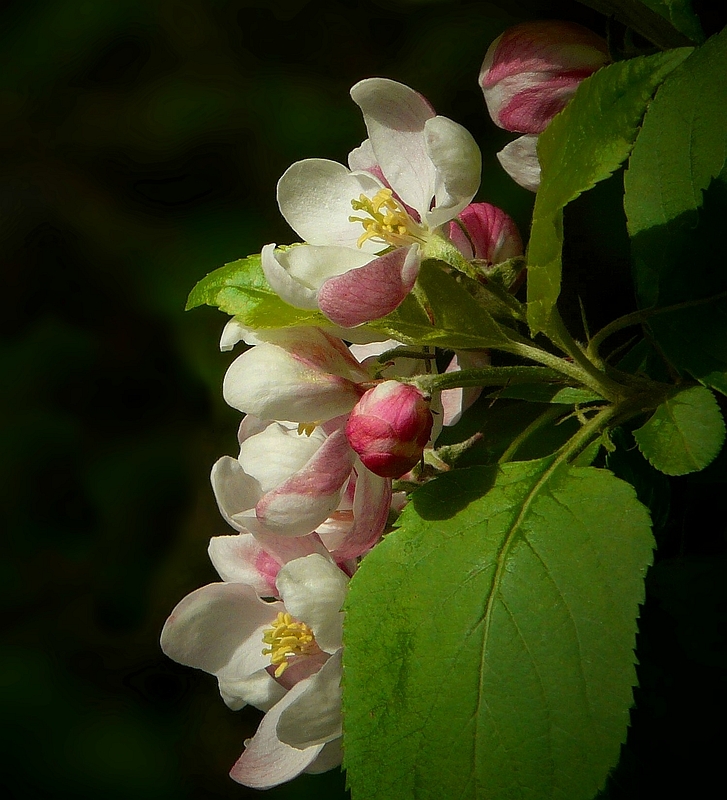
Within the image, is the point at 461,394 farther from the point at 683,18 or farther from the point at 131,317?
the point at 131,317

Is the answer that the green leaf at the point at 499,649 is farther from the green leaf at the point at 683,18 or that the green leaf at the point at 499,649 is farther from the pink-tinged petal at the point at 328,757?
the green leaf at the point at 683,18

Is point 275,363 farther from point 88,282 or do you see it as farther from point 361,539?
point 88,282

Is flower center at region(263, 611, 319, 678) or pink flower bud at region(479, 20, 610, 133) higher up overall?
pink flower bud at region(479, 20, 610, 133)

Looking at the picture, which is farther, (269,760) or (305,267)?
(269,760)

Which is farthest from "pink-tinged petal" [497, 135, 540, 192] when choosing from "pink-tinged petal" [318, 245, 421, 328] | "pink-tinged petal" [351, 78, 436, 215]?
"pink-tinged petal" [318, 245, 421, 328]

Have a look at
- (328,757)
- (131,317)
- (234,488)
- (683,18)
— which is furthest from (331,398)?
(131,317)

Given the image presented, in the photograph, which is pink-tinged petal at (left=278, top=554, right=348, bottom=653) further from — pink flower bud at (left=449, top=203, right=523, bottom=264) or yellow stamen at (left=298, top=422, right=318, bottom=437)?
pink flower bud at (left=449, top=203, right=523, bottom=264)

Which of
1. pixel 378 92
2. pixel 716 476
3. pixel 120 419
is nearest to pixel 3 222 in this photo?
pixel 120 419
